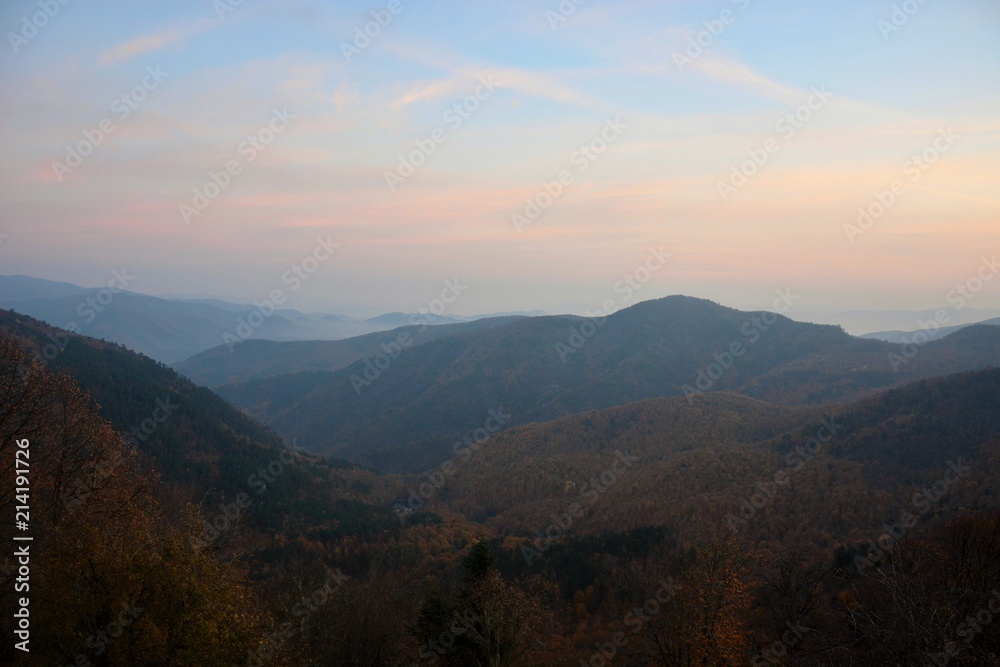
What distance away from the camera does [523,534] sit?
Result: 257 ft

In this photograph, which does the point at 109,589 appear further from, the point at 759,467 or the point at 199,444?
the point at 199,444

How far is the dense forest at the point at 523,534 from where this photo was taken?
664 inches

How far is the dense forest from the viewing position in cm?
1686

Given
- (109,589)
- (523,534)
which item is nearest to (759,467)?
(523,534)

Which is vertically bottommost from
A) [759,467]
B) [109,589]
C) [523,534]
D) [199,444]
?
[523,534]

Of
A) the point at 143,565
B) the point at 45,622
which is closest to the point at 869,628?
the point at 143,565

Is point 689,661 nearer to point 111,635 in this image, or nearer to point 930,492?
point 111,635

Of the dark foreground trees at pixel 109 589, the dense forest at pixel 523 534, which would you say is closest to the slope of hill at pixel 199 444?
the dense forest at pixel 523 534

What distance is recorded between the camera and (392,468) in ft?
566

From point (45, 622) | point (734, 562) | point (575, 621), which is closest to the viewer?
point (45, 622)

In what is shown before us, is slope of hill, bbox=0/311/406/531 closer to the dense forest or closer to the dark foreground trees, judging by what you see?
the dense forest

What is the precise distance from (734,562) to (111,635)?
2507 cm

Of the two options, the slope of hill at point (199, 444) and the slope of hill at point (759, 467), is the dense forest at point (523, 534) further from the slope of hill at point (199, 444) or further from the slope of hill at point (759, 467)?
the slope of hill at point (199, 444)

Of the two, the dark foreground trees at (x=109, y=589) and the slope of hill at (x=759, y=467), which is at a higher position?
the dark foreground trees at (x=109, y=589)
